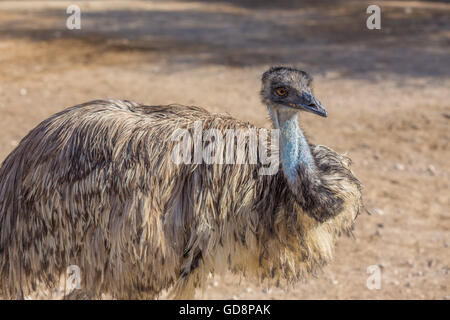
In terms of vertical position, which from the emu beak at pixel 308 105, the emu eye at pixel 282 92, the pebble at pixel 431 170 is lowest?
the pebble at pixel 431 170

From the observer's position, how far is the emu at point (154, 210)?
2.96 m

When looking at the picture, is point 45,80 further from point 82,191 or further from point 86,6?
point 82,191

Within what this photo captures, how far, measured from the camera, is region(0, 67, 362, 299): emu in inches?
116

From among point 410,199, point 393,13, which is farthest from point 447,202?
point 393,13

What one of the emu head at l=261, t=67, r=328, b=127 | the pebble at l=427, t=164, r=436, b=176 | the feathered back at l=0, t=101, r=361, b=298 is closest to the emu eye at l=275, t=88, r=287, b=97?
the emu head at l=261, t=67, r=328, b=127

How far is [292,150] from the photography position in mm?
2822

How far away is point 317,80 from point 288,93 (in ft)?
17.0

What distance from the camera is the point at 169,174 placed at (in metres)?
3.03

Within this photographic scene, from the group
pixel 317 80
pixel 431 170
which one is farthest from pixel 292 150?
pixel 317 80

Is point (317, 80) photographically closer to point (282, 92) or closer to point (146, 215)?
point (282, 92)

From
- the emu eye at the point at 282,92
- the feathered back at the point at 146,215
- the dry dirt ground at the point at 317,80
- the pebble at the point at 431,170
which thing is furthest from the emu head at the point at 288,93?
the pebble at the point at 431,170

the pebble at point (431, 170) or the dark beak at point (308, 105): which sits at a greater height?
the dark beak at point (308, 105)

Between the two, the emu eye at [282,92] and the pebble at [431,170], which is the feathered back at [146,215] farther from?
the pebble at [431,170]
